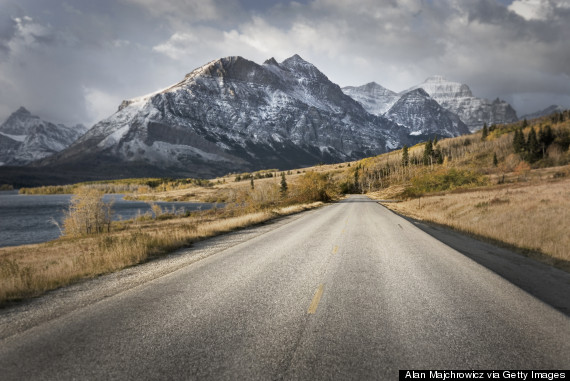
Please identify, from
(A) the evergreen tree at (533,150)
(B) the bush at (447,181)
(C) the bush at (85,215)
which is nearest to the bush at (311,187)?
(B) the bush at (447,181)

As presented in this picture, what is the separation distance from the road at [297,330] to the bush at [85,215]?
129ft

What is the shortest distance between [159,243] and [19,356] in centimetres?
861

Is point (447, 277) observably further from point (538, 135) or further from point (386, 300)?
point (538, 135)

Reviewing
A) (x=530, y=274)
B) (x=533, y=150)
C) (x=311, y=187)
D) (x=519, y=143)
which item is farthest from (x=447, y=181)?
(x=519, y=143)

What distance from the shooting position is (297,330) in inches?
178

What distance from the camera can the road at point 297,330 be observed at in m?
3.65

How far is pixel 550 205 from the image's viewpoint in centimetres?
1822

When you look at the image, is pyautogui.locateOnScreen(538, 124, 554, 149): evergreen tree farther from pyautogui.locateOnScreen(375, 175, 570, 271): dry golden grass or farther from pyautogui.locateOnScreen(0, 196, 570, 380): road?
pyautogui.locateOnScreen(0, 196, 570, 380): road

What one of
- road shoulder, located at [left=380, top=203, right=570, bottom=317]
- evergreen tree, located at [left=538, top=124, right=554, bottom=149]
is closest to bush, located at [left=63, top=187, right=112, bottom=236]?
road shoulder, located at [left=380, top=203, right=570, bottom=317]

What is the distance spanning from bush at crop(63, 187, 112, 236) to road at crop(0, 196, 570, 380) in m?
39.3

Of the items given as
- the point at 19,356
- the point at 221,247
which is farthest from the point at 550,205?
the point at 19,356

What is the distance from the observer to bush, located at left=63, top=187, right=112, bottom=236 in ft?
127

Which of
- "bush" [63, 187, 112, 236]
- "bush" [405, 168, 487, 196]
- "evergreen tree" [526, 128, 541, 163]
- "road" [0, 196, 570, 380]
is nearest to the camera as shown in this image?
"road" [0, 196, 570, 380]

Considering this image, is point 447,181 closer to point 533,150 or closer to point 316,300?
point 316,300
